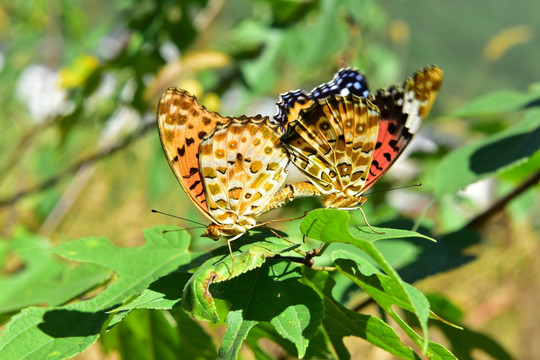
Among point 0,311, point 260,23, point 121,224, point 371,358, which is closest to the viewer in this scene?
point 0,311

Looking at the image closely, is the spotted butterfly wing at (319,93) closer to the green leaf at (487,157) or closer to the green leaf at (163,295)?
the green leaf at (487,157)

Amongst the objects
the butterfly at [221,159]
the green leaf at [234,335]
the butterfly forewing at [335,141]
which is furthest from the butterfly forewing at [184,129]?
the green leaf at [234,335]

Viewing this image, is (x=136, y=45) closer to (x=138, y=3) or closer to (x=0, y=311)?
(x=138, y=3)

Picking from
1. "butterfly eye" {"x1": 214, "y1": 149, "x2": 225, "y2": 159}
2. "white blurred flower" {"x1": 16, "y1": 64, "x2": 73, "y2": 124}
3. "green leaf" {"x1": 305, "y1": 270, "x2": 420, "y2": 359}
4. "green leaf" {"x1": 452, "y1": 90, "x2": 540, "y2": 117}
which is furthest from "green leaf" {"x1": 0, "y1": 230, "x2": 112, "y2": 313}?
"green leaf" {"x1": 452, "y1": 90, "x2": 540, "y2": 117}

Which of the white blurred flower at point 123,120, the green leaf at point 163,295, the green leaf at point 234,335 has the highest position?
the white blurred flower at point 123,120

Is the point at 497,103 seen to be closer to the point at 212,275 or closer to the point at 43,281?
the point at 212,275

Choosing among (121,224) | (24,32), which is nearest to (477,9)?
(121,224)
